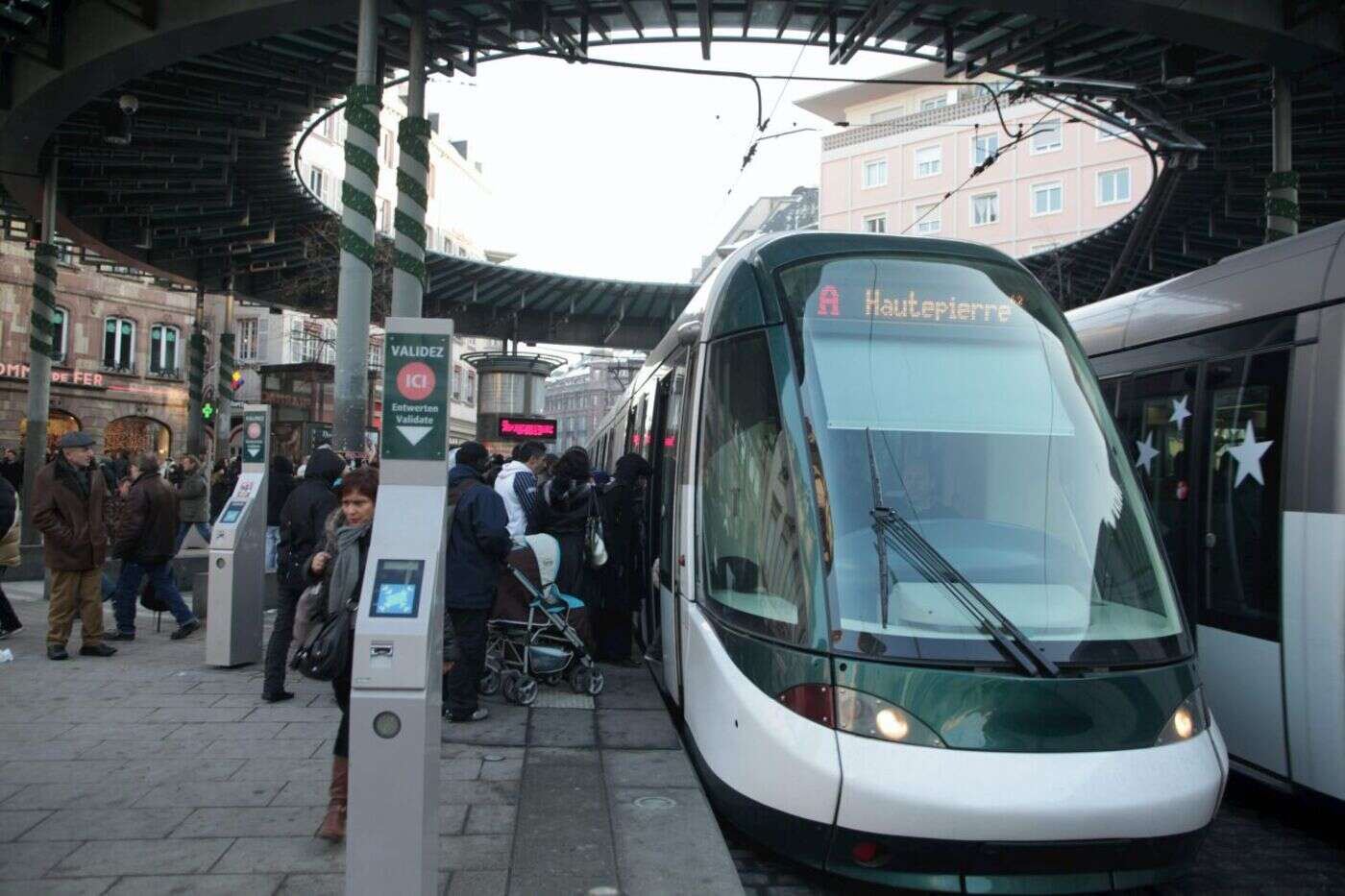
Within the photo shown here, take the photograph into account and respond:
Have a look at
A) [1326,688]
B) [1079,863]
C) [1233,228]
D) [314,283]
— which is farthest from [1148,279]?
[1079,863]

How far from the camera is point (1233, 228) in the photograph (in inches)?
683

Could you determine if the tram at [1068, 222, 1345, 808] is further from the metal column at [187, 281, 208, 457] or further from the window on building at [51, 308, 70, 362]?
the window on building at [51, 308, 70, 362]

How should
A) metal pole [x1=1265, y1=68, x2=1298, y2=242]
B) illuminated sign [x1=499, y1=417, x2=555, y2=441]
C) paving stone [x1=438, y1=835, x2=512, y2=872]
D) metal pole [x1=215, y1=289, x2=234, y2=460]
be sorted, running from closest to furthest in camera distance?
paving stone [x1=438, y1=835, x2=512, y2=872]
metal pole [x1=1265, y1=68, x2=1298, y2=242]
metal pole [x1=215, y1=289, x2=234, y2=460]
illuminated sign [x1=499, y1=417, x2=555, y2=441]

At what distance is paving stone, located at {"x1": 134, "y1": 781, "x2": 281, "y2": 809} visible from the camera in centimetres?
518

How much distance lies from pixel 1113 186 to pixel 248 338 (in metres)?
39.0

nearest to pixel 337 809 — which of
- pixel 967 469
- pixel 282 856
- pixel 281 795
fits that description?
pixel 282 856

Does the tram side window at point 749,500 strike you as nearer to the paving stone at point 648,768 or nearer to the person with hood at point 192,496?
the paving stone at point 648,768

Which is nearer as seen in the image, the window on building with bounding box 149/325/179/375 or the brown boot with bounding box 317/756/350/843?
the brown boot with bounding box 317/756/350/843

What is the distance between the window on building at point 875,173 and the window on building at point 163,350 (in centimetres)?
3137

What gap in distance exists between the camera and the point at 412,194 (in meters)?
10.8

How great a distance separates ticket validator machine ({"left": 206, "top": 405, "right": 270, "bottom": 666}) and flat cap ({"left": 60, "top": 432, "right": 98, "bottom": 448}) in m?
1.18

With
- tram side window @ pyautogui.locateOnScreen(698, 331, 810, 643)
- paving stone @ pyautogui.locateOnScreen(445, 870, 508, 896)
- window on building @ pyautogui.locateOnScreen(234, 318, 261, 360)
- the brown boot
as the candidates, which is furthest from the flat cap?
window on building @ pyautogui.locateOnScreen(234, 318, 261, 360)

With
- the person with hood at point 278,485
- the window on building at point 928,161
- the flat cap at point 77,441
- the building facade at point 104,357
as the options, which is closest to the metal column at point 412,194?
the person with hood at point 278,485

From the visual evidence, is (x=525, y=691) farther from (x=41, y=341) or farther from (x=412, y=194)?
(x=41, y=341)
